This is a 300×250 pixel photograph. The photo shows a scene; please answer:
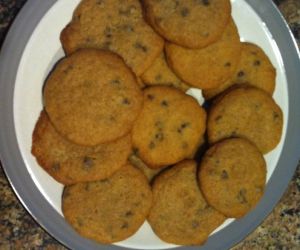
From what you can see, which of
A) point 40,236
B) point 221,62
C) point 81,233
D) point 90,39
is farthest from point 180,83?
point 40,236

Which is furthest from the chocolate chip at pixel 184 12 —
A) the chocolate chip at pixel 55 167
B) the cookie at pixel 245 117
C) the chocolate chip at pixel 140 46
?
the chocolate chip at pixel 55 167

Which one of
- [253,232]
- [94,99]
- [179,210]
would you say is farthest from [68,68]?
[253,232]

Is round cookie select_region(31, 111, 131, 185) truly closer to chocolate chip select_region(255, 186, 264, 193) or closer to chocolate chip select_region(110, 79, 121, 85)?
chocolate chip select_region(110, 79, 121, 85)

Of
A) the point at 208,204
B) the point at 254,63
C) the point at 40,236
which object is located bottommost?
the point at 40,236

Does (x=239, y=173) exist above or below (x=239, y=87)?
below

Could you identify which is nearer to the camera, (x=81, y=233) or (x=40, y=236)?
(x=81, y=233)

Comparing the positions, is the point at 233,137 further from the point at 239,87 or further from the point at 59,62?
the point at 59,62
